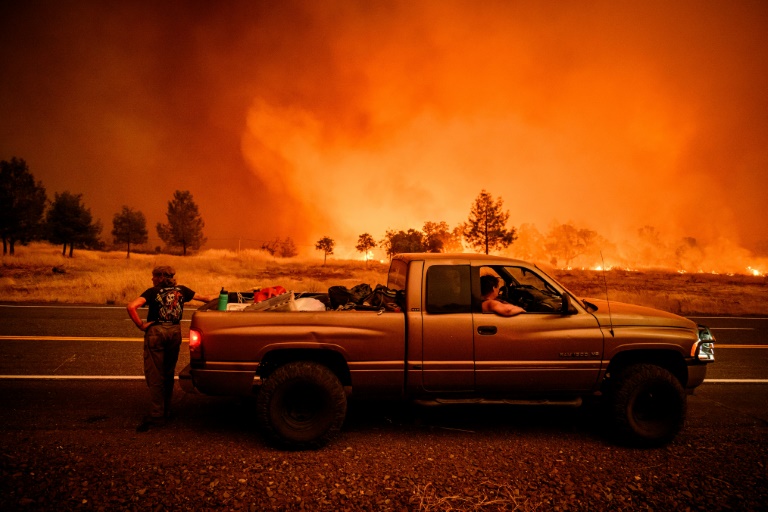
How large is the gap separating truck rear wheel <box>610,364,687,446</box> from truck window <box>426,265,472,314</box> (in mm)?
1789

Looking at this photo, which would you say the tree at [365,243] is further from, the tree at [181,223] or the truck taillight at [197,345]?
the truck taillight at [197,345]

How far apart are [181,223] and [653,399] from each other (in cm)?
6173

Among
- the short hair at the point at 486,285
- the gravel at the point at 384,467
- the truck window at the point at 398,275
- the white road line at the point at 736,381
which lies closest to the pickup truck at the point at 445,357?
the truck window at the point at 398,275

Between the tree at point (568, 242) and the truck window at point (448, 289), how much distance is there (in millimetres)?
122849

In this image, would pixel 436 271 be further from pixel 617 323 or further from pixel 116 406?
pixel 116 406

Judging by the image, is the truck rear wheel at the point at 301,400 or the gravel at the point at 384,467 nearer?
the gravel at the point at 384,467

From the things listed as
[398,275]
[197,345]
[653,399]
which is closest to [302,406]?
[197,345]

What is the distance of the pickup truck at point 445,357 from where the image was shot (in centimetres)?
396

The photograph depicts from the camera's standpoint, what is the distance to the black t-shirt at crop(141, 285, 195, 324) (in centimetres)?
450

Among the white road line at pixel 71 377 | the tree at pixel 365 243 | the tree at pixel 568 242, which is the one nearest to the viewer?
the white road line at pixel 71 377

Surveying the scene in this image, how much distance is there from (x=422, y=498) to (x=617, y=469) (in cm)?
191

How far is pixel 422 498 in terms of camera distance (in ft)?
10.6

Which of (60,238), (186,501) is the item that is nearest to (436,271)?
(186,501)

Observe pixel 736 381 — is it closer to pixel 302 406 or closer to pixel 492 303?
pixel 492 303
